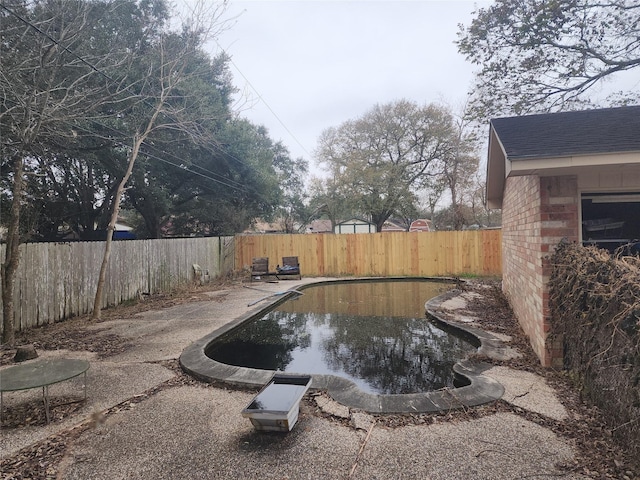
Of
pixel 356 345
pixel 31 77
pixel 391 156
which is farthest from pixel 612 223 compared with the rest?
pixel 391 156

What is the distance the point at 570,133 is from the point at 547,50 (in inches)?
247

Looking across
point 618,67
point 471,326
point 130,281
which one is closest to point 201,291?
point 130,281

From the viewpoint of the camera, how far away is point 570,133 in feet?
12.0

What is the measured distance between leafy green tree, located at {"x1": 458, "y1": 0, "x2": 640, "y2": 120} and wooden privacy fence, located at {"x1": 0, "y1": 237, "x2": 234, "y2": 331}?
30.7ft

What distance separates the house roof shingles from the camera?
315 centimetres

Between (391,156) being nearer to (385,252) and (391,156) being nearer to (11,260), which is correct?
(385,252)

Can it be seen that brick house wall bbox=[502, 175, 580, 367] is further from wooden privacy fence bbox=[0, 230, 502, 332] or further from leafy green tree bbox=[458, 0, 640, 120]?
wooden privacy fence bbox=[0, 230, 502, 332]

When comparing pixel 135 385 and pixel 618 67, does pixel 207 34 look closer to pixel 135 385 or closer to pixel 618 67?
pixel 135 385

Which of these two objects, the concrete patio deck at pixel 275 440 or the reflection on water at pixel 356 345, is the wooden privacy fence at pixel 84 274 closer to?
the concrete patio deck at pixel 275 440

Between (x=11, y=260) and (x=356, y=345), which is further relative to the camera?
(x=356, y=345)

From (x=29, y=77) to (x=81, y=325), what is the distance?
13.1 feet

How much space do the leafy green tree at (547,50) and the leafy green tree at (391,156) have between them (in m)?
9.62

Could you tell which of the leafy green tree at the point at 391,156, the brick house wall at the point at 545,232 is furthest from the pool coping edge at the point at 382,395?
the leafy green tree at the point at 391,156

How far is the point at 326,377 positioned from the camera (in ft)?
10.7
